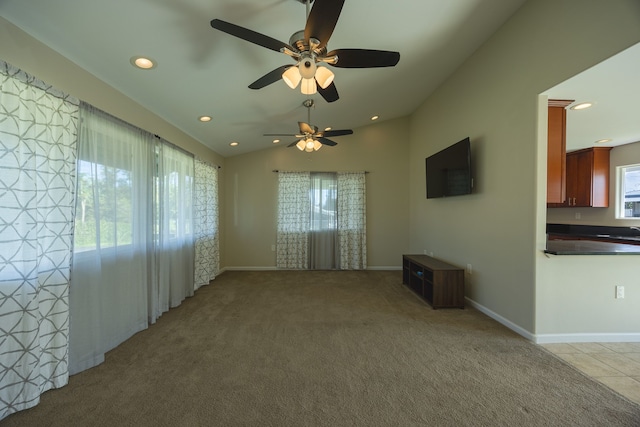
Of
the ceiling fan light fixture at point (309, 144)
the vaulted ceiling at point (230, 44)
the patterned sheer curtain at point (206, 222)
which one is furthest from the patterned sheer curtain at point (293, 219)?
the ceiling fan light fixture at point (309, 144)

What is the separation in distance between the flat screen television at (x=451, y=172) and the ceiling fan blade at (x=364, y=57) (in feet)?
6.29

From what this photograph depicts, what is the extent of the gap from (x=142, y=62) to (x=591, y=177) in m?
7.02

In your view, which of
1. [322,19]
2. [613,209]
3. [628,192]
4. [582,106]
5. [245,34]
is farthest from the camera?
[613,209]

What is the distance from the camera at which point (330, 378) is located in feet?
6.24

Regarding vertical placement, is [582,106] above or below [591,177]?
above

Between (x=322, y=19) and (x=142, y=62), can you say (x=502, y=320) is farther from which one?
(x=142, y=62)

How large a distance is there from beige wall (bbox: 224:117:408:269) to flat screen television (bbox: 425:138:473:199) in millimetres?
1369

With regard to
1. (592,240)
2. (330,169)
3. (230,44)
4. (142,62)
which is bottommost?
(592,240)

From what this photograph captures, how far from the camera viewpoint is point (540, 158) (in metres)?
2.36

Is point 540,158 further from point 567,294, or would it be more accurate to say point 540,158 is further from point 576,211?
point 576,211

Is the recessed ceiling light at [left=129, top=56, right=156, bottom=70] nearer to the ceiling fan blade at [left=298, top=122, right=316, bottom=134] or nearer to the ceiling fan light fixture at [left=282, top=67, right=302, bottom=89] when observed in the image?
the ceiling fan light fixture at [left=282, top=67, right=302, bottom=89]

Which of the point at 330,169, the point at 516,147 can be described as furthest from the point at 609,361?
the point at 330,169

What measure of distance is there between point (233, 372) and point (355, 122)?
15.3 ft

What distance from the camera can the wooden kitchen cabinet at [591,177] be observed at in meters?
4.52
